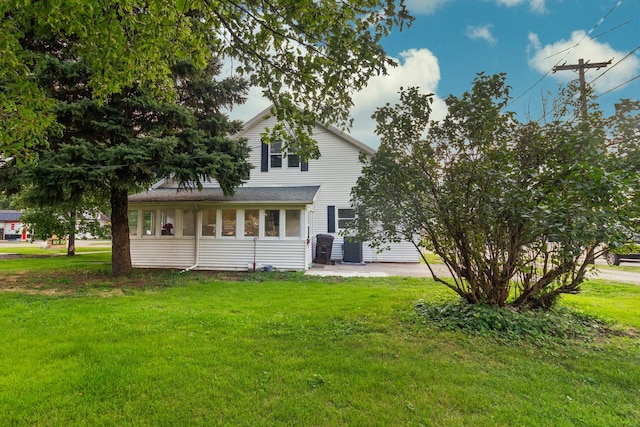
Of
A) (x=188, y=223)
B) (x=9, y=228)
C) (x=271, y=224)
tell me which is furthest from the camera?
(x=9, y=228)

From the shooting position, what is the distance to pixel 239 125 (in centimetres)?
1042

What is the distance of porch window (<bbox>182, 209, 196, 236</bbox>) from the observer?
38.3ft

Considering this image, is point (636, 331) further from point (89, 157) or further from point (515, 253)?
point (89, 157)

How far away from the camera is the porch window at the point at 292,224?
11281mm

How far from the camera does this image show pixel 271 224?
36.9 ft

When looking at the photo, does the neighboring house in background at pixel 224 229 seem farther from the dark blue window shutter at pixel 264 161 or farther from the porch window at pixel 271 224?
the dark blue window shutter at pixel 264 161

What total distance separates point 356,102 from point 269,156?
1061 centimetres

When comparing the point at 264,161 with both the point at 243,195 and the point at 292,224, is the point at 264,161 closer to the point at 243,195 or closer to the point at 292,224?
the point at 243,195

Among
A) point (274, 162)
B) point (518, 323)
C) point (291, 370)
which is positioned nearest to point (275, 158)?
point (274, 162)

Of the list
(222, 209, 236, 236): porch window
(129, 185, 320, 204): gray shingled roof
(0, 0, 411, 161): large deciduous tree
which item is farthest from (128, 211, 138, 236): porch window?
(0, 0, 411, 161): large deciduous tree

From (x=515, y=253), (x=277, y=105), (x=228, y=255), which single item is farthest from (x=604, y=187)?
(x=228, y=255)

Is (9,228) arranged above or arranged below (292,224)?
above

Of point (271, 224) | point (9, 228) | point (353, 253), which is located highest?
point (9, 228)

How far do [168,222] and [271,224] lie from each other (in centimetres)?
404
